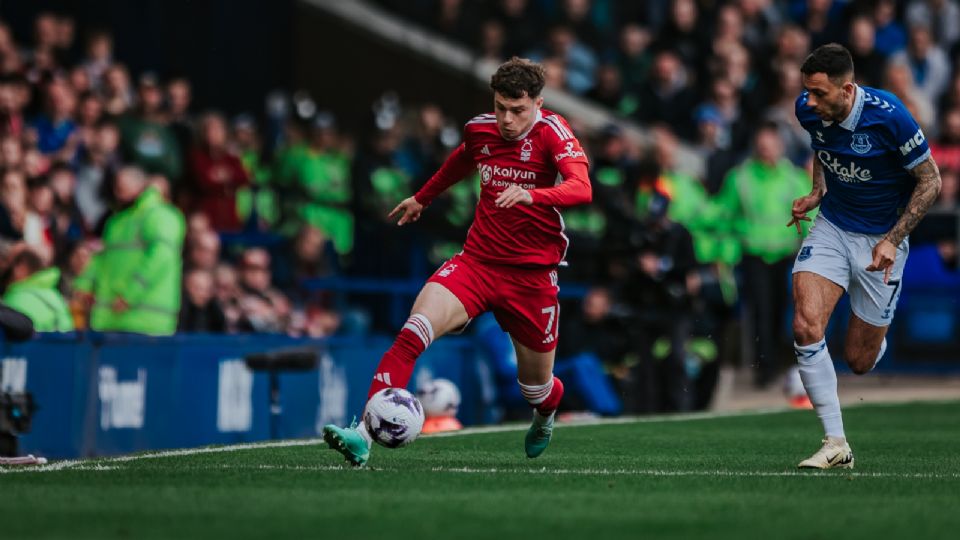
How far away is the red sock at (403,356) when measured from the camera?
31.8ft

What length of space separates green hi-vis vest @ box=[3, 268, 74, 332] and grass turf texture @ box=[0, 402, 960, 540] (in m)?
3.37

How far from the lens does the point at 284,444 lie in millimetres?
12117

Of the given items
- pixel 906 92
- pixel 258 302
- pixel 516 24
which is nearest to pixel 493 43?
pixel 516 24

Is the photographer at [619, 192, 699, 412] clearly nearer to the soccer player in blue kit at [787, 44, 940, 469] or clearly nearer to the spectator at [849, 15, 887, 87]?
the spectator at [849, 15, 887, 87]

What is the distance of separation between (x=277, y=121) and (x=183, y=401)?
9.60 metres

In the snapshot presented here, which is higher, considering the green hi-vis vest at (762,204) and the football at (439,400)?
the green hi-vis vest at (762,204)

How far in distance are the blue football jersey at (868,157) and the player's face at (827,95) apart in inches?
2.9

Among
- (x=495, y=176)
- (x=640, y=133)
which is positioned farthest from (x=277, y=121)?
(x=495, y=176)

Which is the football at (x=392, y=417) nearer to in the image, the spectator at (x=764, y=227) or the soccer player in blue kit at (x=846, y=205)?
the soccer player in blue kit at (x=846, y=205)

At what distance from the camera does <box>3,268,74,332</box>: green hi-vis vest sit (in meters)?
14.1

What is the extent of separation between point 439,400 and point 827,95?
17.5ft

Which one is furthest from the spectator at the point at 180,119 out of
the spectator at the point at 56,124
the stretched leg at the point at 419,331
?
the stretched leg at the point at 419,331

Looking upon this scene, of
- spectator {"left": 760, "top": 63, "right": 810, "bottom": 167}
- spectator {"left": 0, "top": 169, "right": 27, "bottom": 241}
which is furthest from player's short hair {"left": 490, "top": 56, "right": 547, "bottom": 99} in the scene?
spectator {"left": 760, "top": 63, "right": 810, "bottom": 167}

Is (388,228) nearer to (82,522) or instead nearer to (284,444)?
(284,444)
